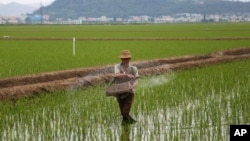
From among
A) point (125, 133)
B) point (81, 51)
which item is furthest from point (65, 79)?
point (81, 51)

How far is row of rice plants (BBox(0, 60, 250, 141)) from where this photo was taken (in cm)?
532

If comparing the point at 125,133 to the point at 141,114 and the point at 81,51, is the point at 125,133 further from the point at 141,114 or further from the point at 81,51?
the point at 81,51

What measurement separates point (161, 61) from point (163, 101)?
647 cm

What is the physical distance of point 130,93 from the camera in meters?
5.91

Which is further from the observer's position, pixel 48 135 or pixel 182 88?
pixel 182 88

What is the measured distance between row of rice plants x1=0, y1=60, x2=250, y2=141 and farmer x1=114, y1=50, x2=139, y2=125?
16cm

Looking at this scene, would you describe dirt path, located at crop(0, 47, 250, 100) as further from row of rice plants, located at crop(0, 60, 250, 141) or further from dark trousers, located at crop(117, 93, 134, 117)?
dark trousers, located at crop(117, 93, 134, 117)

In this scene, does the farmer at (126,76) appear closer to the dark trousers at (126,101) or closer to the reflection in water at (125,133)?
the dark trousers at (126,101)

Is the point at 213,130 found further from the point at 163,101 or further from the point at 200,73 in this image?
the point at 200,73

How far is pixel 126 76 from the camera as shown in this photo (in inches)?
225

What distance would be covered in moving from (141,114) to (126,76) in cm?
100

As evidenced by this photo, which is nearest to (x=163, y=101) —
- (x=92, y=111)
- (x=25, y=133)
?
(x=92, y=111)

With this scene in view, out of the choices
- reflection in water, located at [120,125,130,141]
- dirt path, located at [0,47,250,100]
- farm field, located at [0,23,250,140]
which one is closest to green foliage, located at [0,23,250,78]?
dirt path, located at [0,47,250,100]

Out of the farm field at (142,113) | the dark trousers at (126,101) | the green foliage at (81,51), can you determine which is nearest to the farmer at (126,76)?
the dark trousers at (126,101)
